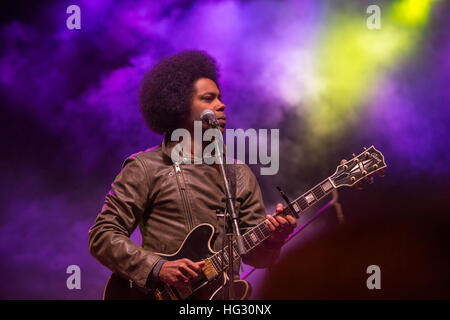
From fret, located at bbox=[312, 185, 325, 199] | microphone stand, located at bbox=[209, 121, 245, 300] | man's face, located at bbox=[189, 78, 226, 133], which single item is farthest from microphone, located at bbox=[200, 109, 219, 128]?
fret, located at bbox=[312, 185, 325, 199]

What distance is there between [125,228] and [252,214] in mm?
926

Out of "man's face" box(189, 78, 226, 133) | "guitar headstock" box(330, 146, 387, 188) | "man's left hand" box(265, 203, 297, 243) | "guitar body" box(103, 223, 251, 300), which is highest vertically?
"man's face" box(189, 78, 226, 133)

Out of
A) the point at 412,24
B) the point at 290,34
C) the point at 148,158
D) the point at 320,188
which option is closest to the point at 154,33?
the point at 290,34

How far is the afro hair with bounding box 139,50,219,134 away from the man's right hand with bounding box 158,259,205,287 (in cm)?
119

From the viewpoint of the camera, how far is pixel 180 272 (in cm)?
237

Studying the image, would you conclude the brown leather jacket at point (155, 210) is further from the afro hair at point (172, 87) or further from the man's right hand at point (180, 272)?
the afro hair at point (172, 87)

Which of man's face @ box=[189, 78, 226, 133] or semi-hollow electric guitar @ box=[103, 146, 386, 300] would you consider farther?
man's face @ box=[189, 78, 226, 133]

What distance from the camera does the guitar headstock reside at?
2791 mm

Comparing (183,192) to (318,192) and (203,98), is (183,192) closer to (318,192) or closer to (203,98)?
(203,98)

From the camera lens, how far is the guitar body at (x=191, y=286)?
249 cm

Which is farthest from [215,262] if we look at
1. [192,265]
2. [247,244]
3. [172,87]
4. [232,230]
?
[172,87]

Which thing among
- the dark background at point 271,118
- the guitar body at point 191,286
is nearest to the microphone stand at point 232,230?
the guitar body at point 191,286

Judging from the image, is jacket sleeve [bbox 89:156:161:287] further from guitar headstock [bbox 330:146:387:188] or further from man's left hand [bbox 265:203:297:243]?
guitar headstock [bbox 330:146:387:188]

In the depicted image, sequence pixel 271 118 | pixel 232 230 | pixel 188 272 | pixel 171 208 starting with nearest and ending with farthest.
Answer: pixel 232 230 → pixel 188 272 → pixel 171 208 → pixel 271 118
